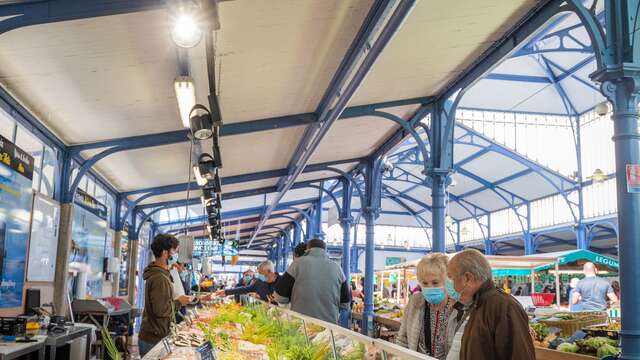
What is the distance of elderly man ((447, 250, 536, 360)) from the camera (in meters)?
2.69

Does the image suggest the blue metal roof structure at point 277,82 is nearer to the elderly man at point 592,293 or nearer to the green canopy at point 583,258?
the elderly man at point 592,293

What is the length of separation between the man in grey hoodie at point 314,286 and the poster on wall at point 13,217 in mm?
3303

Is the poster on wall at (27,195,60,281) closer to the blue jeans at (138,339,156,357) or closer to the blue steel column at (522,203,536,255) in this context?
the blue jeans at (138,339,156,357)

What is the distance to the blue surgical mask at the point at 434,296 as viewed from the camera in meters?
3.75

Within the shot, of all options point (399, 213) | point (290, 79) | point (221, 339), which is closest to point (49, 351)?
point (221, 339)

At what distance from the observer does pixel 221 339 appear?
3736mm

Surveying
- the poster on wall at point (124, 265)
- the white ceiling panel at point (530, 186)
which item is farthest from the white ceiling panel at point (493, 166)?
the poster on wall at point (124, 265)

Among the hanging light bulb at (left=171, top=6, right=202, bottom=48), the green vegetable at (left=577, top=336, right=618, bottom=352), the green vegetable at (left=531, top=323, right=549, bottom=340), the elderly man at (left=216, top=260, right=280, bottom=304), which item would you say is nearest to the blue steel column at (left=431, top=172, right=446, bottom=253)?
the green vegetable at (left=531, top=323, right=549, bottom=340)

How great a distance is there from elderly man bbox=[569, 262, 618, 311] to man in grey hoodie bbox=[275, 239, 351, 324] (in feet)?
16.8

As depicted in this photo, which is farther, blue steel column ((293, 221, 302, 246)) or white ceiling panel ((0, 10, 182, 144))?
blue steel column ((293, 221, 302, 246))

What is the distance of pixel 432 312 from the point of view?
12.4 ft

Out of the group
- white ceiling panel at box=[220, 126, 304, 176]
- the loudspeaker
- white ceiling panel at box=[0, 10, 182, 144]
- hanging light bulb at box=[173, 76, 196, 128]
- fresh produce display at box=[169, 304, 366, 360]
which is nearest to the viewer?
fresh produce display at box=[169, 304, 366, 360]

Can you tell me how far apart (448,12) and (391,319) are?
6.47 m

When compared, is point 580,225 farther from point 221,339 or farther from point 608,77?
point 221,339
